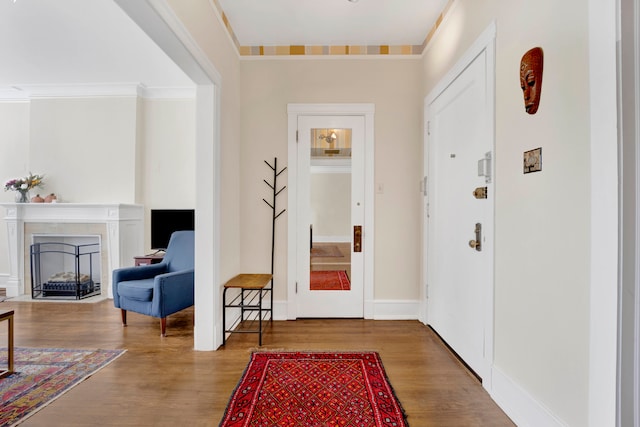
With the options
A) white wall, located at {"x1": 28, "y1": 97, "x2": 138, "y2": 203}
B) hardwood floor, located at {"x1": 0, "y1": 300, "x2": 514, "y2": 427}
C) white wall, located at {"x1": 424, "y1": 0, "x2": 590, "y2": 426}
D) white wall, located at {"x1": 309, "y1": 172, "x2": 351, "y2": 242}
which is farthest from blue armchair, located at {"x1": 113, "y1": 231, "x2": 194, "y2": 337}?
white wall, located at {"x1": 424, "y1": 0, "x2": 590, "y2": 426}

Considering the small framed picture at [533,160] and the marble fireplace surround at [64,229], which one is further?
the marble fireplace surround at [64,229]

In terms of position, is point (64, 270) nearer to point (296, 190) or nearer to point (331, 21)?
point (296, 190)

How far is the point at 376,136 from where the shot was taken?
3.15m

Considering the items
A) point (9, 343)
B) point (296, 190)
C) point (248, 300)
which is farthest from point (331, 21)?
point (9, 343)

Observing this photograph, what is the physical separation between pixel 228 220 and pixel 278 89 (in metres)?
1.54

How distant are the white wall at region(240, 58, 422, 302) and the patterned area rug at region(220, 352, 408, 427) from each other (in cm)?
99

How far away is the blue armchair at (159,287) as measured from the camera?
274cm

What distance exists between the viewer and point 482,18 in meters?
1.97

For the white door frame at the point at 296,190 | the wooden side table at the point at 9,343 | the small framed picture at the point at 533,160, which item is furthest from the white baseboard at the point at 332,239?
the wooden side table at the point at 9,343

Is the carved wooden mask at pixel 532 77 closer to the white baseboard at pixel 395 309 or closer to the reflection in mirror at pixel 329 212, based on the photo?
the reflection in mirror at pixel 329 212

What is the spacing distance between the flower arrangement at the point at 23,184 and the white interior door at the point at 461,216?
5.35 metres

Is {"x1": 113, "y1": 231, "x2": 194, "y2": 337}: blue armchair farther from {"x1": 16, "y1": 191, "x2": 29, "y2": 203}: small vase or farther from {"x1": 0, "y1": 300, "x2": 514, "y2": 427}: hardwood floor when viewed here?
{"x1": 16, "y1": 191, "x2": 29, "y2": 203}: small vase

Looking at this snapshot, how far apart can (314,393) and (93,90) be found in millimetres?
4986

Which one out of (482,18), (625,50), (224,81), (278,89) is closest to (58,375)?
(224,81)
